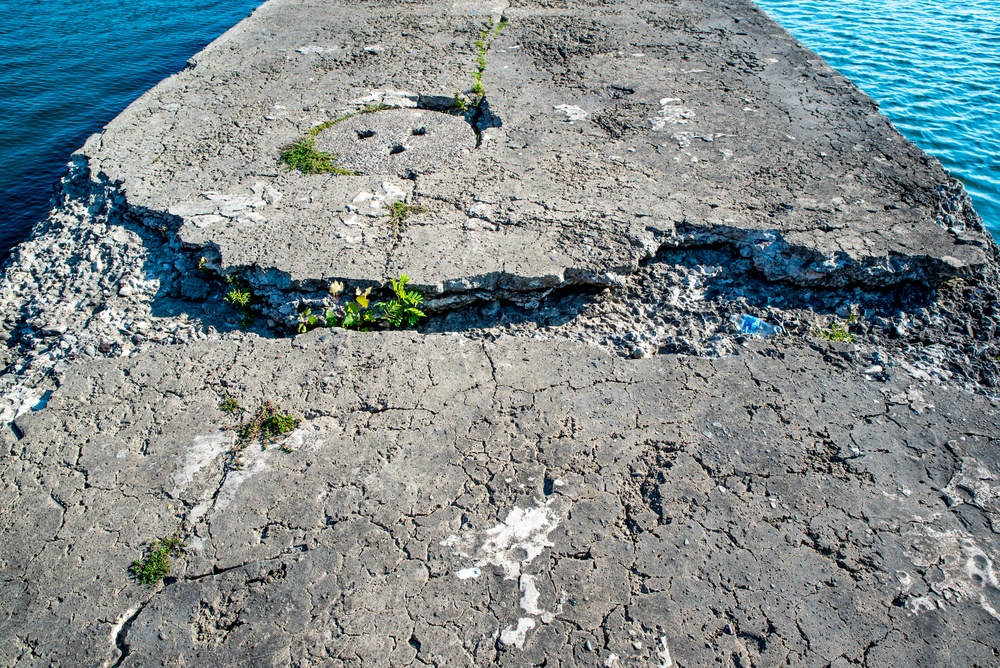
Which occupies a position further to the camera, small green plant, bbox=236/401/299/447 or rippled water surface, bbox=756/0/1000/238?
rippled water surface, bbox=756/0/1000/238

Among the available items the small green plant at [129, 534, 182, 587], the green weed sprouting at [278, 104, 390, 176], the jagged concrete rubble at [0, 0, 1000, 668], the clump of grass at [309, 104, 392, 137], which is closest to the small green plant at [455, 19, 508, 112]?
the jagged concrete rubble at [0, 0, 1000, 668]

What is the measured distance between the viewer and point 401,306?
339 centimetres

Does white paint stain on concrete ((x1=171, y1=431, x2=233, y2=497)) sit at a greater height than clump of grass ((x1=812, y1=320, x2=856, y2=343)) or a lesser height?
lesser

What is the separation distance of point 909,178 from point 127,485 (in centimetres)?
498

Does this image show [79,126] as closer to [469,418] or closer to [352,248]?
[352,248]

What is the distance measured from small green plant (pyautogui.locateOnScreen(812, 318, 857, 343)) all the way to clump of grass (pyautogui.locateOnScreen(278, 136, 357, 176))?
315 centimetres

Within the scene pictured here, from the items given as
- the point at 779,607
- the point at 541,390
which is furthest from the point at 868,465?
the point at 541,390

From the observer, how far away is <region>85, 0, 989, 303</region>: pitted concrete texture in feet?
11.8

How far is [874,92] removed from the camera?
7.92 metres

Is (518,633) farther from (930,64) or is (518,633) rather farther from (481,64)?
(930,64)

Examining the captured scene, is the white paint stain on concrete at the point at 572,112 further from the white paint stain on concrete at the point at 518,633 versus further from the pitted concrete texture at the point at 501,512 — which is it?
the white paint stain on concrete at the point at 518,633

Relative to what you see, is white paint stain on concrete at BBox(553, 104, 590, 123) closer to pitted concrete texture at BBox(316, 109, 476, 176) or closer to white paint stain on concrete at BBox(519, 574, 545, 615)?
pitted concrete texture at BBox(316, 109, 476, 176)

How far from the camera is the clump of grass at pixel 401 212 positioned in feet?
12.6

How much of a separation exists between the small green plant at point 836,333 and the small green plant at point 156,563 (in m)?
3.23
